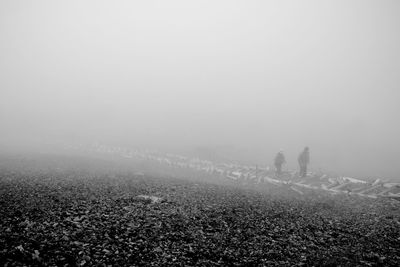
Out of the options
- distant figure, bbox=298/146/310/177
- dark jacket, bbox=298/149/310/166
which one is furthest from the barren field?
distant figure, bbox=298/146/310/177

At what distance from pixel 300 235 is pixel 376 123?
525ft

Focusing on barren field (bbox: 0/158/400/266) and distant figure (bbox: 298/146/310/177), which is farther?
distant figure (bbox: 298/146/310/177)

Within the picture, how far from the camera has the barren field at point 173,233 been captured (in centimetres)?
1329

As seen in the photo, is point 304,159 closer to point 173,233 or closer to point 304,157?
point 304,157

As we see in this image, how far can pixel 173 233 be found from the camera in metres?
16.7

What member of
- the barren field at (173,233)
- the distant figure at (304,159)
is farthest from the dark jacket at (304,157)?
the barren field at (173,233)

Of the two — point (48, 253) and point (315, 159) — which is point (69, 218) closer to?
point (48, 253)

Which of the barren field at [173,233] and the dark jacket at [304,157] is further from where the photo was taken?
the dark jacket at [304,157]

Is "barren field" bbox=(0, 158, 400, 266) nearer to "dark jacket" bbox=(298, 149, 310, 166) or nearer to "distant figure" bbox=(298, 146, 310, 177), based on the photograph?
"dark jacket" bbox=(298, 149, 310, 166)

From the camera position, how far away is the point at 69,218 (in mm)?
17219

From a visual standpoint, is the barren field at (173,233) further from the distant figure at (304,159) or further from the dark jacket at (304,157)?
the distant figure at (304,159)

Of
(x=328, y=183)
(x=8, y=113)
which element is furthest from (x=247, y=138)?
(x=8, y=113)

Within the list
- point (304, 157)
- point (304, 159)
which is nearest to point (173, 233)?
point (304, 157)

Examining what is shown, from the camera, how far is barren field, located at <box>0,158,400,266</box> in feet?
43.6
